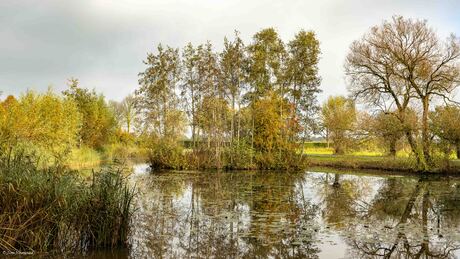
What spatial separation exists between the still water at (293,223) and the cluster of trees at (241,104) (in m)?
9.53

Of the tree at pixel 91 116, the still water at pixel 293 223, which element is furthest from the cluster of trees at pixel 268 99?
the still water at pixel 293 223

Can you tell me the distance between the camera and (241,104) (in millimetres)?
25859

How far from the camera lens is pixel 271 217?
9609 millimetres

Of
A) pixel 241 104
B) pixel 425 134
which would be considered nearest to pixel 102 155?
pixel 241 104

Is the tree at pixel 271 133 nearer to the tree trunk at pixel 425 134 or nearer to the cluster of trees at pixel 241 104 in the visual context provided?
the cluster of trees at pixel 241 104

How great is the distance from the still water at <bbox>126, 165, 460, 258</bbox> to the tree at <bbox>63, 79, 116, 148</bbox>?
16.7 metres

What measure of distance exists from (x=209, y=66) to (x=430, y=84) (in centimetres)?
1371

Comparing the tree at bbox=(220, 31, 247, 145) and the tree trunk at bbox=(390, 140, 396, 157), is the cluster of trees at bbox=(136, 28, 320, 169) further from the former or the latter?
the tree trunk at bbox=(390, 140, 396, 157)

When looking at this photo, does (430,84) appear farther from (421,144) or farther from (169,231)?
(169,231)

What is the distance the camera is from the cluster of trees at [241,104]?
25.0m

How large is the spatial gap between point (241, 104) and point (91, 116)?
1246 cm

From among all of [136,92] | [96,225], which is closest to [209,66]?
[136,92]

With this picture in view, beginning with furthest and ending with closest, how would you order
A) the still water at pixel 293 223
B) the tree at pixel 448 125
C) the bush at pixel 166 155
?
the bush at pixel 166 155 < the tree at pixel 448 125 < the still water at pixel 293 223

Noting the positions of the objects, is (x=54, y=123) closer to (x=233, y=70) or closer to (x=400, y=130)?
(x=233, y=70)
